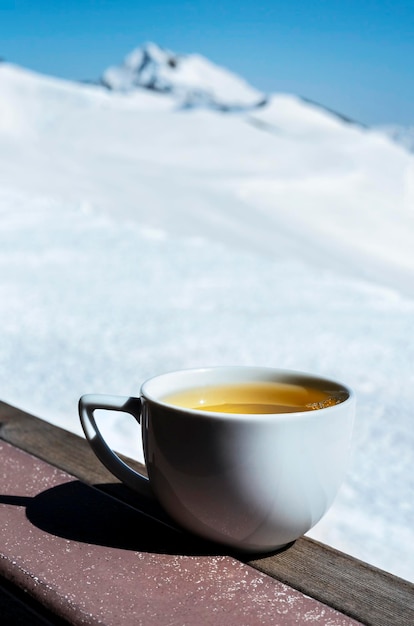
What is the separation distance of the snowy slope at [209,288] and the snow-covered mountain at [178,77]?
8.23m

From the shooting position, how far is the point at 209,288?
2037 mm

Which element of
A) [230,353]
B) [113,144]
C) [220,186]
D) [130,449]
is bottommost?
[130,449]

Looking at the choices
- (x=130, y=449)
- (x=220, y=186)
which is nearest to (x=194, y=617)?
(x=130, y=449)

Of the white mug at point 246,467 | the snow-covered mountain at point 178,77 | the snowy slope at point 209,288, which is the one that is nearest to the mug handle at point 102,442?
the white mug at point 246,467

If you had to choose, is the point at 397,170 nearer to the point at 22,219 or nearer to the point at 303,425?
the point at 22,219

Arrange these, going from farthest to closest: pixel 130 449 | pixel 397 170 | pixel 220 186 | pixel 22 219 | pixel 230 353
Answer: pixel 397 170, pixel 220 186, pixel 22 219, pixel 230 353, pixel 130 449

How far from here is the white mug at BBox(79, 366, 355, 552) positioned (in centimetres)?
33

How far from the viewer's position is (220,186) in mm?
4426

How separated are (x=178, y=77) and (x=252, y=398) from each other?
1805 centimetres

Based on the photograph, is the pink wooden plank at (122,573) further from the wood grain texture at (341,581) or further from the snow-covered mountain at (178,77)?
the snow-covered mountain at (178,77)

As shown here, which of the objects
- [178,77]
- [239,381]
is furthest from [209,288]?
[178,77]

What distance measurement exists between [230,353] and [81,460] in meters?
1.13

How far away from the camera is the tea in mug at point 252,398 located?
1.27 feet

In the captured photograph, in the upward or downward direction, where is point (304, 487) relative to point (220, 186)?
downward
